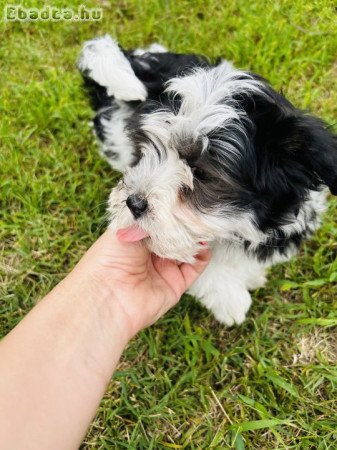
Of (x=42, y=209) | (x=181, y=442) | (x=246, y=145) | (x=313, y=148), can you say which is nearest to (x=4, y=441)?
(x=181, y=442)

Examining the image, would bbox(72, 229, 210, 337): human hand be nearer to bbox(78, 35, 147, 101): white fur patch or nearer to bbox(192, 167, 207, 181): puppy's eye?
bbox(192, 167, 207, 181): puppy's eye

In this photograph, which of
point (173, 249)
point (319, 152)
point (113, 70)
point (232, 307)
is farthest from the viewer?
point (232, 307)

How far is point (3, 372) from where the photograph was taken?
1.75 meters

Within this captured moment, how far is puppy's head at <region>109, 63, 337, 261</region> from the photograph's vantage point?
6.09ft

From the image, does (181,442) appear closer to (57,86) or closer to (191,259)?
(191,259)

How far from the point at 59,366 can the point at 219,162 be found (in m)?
0.97

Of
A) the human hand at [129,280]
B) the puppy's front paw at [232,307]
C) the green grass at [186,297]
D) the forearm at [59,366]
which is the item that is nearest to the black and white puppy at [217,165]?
the human hand at [129,280]

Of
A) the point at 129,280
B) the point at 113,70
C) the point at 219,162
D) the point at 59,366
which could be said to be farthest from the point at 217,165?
Result: the point at 59,366

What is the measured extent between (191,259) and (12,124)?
6.00 feet

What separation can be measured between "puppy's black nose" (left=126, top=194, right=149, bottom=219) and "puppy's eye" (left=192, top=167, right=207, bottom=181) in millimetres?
216

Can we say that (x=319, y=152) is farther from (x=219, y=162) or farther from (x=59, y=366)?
(x=59, y=366)

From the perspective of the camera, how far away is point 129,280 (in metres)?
2.24

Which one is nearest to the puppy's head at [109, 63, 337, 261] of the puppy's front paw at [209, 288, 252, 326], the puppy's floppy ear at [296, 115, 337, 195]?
the puppy's floppy ear at [296, 115, 337, 195]

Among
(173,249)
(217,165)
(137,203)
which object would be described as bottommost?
(173,249)
